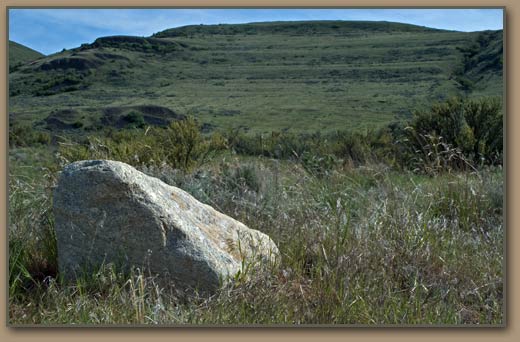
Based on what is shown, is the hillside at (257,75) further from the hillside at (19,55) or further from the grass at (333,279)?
the grass at (333,279)

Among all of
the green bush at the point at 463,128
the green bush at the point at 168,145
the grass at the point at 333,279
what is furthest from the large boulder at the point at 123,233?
the green bush at the point at 463,128

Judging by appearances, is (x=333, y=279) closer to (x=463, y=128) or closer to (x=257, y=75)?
(x=463, y=128)

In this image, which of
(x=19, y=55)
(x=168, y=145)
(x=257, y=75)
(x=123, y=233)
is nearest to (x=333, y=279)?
(x=123, y=233)

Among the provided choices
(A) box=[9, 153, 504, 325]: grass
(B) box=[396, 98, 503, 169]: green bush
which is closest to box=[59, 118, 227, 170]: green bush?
(A) box=[9, 153, 504, 325]: grass

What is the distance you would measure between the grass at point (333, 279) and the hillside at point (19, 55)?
3.86 ft

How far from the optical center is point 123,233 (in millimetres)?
3621

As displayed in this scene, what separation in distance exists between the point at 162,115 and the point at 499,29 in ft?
25.0

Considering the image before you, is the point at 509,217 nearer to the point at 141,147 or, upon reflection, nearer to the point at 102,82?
the point at 141,147

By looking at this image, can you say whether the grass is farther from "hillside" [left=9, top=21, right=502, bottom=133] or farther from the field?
"hillside" [left=9, top=21, right=502, bottom=133]

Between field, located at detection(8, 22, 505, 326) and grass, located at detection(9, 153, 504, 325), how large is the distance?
0.04ft

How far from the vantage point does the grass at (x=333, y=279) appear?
3.19m

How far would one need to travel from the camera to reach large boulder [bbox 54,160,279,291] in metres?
3.61

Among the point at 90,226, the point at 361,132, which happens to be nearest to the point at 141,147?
the point at 90,226

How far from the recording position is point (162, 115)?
10.5m
